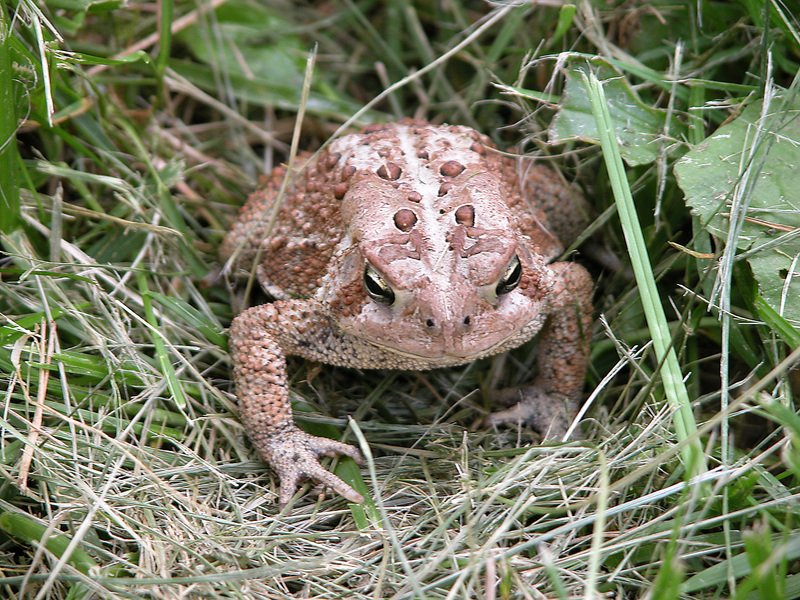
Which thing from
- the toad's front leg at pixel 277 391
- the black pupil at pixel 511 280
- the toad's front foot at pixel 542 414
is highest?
the black pupil at pixel 511 280

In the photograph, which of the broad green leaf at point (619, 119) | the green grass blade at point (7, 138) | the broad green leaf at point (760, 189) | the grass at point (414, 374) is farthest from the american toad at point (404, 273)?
the green grass blade at point (7, 138)

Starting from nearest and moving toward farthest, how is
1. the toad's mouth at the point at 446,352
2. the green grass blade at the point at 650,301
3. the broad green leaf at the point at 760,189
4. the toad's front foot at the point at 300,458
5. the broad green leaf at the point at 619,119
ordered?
1. the green grass blade at the point at 650,301
2. the toad's mouth at the point at 446,352
3. the broad green leaf at the point at 760,189
4. the toad's front foot at the point at 300,458
5. the broad green leaf at the point at 619,119

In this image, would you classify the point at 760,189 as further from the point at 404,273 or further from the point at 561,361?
the point at 404,273

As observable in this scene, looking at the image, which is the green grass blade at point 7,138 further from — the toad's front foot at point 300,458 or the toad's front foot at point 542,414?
the toad's front foot at point 542,414

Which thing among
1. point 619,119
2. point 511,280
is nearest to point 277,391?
point 511,280

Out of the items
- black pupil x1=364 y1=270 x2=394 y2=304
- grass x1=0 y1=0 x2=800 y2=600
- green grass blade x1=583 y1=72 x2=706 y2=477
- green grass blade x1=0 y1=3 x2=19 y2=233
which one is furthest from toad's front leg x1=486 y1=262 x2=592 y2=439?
green grass blade x1=0 y1=3 x2=19 y2=233

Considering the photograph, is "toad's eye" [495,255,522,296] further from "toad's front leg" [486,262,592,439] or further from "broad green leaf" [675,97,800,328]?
"broad green leaf" [675,97,800,328]
